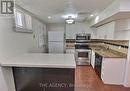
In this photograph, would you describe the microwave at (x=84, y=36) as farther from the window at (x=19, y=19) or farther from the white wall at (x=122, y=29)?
the window at (x=19, y=19)

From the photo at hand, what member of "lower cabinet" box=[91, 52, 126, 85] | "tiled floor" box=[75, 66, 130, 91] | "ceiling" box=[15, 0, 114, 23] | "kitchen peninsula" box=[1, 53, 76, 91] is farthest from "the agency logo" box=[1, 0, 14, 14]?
"lower cabinet" box=[91, 52, 126, 85]

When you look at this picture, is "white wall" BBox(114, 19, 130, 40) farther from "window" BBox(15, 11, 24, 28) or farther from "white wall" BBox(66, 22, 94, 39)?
"window" BBox(15, 11, 24, 28)

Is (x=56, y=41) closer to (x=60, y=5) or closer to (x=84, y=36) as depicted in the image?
(x=84, y=36)

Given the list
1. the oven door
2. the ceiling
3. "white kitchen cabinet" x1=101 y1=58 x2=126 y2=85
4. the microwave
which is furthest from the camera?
the microwave

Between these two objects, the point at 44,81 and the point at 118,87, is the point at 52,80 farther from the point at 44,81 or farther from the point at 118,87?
the point at 118,87

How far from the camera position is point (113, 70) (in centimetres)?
301

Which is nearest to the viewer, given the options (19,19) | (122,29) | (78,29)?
(19,19)

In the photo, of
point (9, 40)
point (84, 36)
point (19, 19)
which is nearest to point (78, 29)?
point (84, 36)

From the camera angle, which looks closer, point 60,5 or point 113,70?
point 60,5

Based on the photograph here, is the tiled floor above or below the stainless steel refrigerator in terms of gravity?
below

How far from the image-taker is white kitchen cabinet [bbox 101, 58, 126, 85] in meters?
2.95

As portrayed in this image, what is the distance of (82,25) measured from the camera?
557cm

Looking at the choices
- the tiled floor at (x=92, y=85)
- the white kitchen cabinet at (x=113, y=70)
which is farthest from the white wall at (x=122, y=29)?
the tiled floor at (x=92, y=85)

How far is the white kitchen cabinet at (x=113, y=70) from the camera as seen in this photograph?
→ 295 cm
